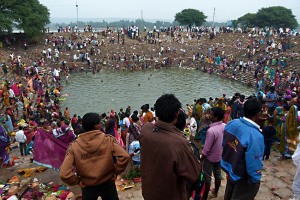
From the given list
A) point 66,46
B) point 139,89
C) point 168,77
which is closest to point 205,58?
point 168,77

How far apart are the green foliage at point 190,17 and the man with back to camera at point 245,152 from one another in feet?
170

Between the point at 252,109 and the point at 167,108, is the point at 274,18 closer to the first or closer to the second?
the point at 252,109

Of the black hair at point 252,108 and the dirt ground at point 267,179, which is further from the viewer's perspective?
the dirt ground at point 267,179

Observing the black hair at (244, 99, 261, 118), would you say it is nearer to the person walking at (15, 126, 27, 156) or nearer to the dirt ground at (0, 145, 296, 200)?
the dirt ground at (0, 145, 296, 200)

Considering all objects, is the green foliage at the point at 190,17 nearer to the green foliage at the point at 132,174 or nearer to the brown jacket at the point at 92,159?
the green foliage at the point at 132,174

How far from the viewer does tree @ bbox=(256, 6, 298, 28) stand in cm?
5081

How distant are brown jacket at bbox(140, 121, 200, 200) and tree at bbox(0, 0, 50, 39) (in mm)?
30627

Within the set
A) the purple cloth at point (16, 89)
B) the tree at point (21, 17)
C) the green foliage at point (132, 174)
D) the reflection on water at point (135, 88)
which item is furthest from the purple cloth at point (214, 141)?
the tree at point (21, 17)

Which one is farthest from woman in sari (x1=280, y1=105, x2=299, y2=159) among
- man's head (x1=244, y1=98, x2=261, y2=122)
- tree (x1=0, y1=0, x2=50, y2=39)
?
tree (x1=0, y1=0, x2=50, y2=39)

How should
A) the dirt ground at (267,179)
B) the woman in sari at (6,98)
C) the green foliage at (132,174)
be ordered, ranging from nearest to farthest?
the dirt ground at (267,179) < the green foliage at (132,174) < the woman in sari at (6,98)

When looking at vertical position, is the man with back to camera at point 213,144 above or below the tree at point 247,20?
below

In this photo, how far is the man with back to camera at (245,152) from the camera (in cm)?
289

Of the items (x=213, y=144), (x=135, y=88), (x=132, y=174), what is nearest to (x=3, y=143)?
(x=132, y=174)

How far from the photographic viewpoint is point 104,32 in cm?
3481
